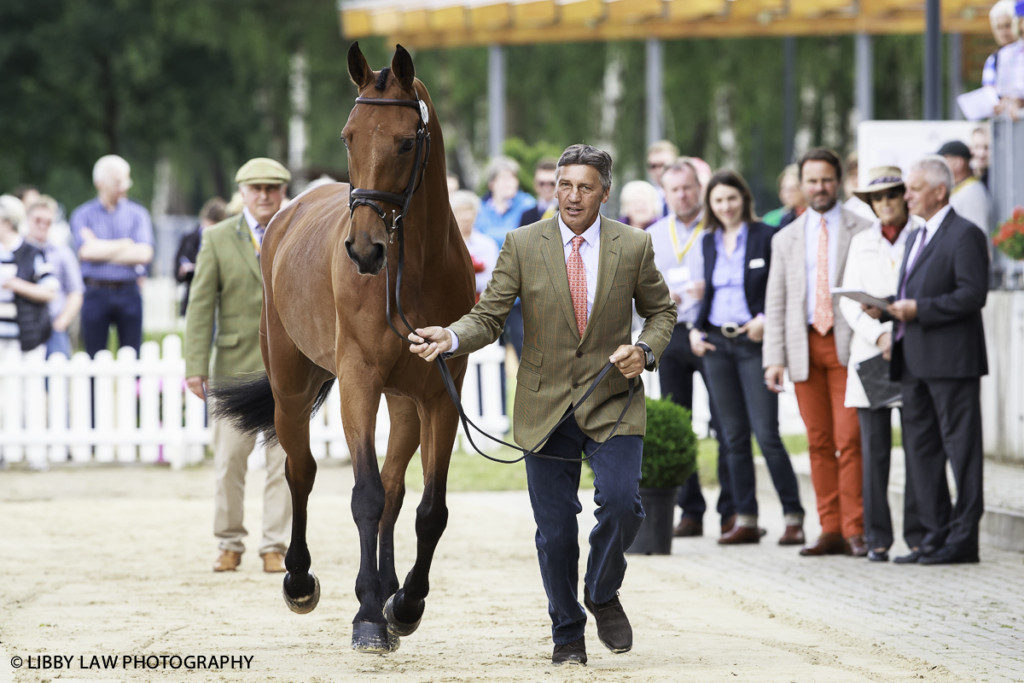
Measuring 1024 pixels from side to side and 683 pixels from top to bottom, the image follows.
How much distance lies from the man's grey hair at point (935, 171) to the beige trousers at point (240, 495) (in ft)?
12.9

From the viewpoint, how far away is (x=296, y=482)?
7.66m

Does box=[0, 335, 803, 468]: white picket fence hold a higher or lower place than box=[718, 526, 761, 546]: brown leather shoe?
higher

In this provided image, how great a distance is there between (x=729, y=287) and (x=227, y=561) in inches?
137

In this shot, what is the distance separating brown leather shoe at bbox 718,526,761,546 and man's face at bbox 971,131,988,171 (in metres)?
4.33

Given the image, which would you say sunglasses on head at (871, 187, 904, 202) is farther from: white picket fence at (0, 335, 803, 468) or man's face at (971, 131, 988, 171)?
white picket fence at (0, 335, 803, 468)

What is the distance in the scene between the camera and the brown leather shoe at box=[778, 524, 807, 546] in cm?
945

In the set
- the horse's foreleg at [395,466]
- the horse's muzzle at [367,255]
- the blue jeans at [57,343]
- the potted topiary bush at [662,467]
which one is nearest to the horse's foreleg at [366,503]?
the horse's foreleg at [395,466]

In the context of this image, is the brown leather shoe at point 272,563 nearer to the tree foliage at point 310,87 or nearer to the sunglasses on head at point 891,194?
the sunglasses on head at point 891,194

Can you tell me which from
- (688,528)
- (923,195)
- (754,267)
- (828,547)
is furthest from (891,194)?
(688,528)

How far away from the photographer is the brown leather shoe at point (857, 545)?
8.95 metres

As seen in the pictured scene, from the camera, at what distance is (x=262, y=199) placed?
8.88m

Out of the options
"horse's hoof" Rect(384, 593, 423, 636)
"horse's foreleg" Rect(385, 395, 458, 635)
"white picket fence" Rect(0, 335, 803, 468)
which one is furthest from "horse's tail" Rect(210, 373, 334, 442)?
"white picket fence" Rect(0, 335, 803, 468)

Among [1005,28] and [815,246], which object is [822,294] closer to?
[815,246]

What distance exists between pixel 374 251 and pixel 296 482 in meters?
2.35
